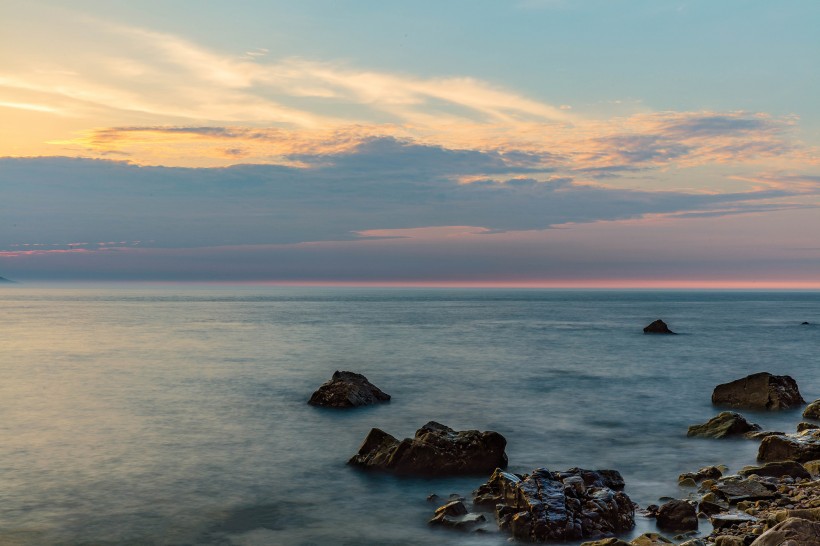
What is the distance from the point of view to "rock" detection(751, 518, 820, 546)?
9391 millimetres

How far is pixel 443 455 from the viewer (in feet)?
57.0

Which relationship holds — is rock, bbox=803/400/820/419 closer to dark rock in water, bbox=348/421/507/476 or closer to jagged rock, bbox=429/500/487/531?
dark rock in water, bbox=348/421/507/476

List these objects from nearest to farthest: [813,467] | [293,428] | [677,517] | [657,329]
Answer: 1. [677,517]
2. [813,467]
3. [293,428]
4. [657,329]

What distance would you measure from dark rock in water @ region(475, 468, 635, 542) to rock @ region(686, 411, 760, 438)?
9.53 metres

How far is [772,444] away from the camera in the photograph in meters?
18.3

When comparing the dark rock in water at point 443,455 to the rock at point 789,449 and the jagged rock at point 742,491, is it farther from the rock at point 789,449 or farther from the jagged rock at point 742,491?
the rock at point 789,449

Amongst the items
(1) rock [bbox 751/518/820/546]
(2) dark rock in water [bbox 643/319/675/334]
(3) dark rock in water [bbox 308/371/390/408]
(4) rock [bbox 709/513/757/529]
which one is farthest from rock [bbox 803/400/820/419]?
(2) dark rock in water [bbox 643/319/675/334]

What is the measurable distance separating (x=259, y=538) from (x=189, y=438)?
435 inches

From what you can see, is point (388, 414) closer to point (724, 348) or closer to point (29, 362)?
point (29, 362)

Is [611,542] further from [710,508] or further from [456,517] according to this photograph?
[456,517]

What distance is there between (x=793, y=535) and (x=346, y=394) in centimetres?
2074

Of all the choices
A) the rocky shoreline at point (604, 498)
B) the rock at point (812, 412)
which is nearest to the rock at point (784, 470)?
the rocky shoreline at point (604, 498)

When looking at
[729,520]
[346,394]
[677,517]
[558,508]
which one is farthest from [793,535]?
[346,394]

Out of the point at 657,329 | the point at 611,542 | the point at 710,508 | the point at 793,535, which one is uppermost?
the point at 793,535
